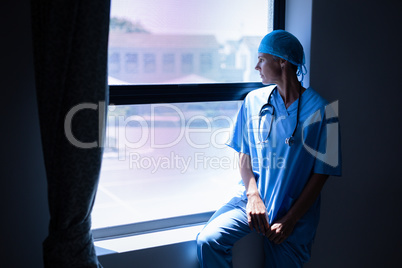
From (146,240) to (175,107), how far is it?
62 cm

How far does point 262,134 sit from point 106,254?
2.78 ft

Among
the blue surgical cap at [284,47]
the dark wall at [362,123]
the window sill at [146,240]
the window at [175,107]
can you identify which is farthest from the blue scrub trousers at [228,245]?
the blue surgical cap at [284,47]

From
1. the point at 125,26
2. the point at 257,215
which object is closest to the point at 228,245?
the point at 257,215

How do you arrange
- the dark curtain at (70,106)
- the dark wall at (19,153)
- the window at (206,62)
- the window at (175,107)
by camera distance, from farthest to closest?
the window at (206,62) → the window at (175,107) → the dark wall at (19,153) → the dark curtain at (70,106)

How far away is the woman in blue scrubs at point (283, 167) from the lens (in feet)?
5.51

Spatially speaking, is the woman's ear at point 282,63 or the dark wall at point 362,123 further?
the dark wall at point 362,123

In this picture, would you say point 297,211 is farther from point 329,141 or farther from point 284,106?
point 284,106

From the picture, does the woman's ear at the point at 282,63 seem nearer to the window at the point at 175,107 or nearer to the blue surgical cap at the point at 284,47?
the blue surgical cap at the point at 284,47

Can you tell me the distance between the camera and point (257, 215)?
1.71 meters

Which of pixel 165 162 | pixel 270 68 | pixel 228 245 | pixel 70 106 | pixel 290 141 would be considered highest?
pixel 270 68

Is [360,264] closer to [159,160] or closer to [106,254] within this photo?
[159,160]

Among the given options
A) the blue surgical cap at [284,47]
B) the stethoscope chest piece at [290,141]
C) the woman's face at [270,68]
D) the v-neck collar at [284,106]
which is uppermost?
the blue surgical cap at [284,47]

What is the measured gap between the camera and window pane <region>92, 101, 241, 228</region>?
1.82m

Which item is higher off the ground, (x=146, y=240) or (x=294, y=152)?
(x=294, y=152)
